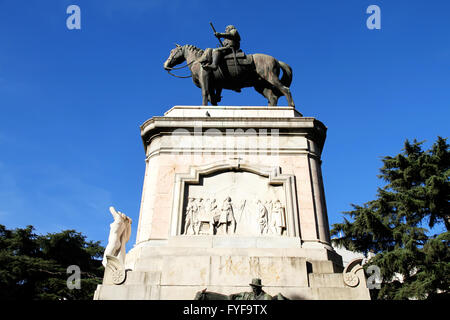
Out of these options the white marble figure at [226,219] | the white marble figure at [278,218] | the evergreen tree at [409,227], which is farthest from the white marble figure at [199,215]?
the evergreen tree at [409,227]

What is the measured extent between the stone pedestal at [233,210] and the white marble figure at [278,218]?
0.9 inches

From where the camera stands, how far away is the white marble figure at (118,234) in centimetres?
875

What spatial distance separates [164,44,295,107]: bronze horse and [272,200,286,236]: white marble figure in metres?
4.04

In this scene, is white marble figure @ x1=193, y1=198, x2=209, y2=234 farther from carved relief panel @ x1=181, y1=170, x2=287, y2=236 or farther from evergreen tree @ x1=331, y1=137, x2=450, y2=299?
evergreen tree @ x1=331, y1=137, x2=450, y2=299

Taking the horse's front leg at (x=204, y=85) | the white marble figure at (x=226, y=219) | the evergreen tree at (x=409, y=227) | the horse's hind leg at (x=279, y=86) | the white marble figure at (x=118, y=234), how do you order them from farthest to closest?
the evergreen tree at (x=409, y=227), the horse's hind leg at (x=279, y=86), the horse's front leg at (x=204, y=85), the white marble figure at (x=118, y=234), the white marble figure at (x=226, y=219)

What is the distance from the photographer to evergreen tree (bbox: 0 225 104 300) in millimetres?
27062

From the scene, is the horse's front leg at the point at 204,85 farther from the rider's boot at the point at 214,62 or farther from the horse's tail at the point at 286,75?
the horse's tail at the point at 286,75

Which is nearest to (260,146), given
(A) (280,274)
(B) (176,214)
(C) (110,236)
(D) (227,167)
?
(D) (227,167)

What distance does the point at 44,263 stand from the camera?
29.2 metres
